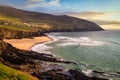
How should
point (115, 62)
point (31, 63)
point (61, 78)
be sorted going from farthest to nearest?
point (115, 62) → point (31, 63) → point (61, 78)

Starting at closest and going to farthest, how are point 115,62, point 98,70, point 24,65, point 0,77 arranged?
point 0,77, point 24,65, point 98,70, point 115,62

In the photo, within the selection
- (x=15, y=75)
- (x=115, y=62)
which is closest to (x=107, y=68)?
(x=115, y=62)

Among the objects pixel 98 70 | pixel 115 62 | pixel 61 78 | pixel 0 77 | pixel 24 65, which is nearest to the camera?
pixel 0 77

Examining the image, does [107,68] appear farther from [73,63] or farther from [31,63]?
[31,63]

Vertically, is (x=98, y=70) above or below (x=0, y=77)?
below

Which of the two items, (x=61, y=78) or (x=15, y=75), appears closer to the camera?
(x=15, y=75)

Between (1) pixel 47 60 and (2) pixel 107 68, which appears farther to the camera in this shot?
(1) pixel 47 60

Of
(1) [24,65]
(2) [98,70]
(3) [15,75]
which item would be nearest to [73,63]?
(2) [98,70]

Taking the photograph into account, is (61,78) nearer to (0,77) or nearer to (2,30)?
(0,77)

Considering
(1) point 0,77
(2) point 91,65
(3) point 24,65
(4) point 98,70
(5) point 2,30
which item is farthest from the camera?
(5) point 2,30
